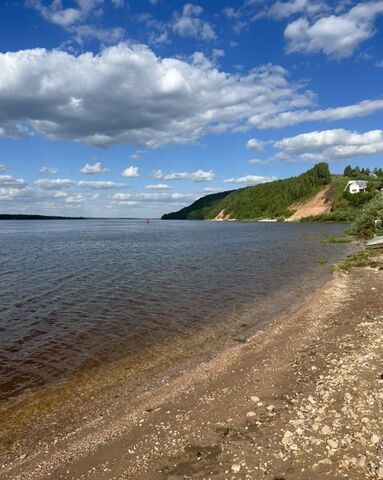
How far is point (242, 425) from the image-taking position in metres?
9.90

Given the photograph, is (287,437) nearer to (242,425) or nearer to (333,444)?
(333,444)

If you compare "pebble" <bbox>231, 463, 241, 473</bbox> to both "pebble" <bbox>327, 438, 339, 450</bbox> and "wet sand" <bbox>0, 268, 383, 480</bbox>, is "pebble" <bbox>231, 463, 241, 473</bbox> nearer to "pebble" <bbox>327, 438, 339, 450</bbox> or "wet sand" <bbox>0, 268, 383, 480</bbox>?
"wet sand" <bbox>0, 268, 383, 480</bbox>

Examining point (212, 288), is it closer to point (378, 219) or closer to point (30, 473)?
point (30, 473)

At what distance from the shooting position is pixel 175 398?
1230 centimetres

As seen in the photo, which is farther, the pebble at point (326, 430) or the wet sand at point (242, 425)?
the pebble at point (326, 430)

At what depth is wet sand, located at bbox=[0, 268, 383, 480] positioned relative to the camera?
8234 millimetres

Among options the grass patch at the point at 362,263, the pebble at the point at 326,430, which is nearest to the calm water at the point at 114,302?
the grass patch at the point at 362,263

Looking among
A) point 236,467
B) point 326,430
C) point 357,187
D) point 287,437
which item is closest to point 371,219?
point 326,430

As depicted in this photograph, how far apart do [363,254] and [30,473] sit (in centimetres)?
4120

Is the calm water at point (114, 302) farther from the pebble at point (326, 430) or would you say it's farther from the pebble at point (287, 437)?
the pebble at point (326, 430)

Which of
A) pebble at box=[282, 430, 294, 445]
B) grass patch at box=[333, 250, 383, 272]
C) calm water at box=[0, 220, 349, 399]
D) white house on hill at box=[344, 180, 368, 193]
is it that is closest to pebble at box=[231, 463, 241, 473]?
pebble at box=[282, 430, 294, 445]

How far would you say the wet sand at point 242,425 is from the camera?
823 centimetres

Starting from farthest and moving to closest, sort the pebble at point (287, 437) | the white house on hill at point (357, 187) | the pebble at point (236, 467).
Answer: the white house on hill at point (357, 187) < the pebble at point (287, 437) < the pebble at point (236, 467)

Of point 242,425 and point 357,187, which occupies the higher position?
point 357,187
